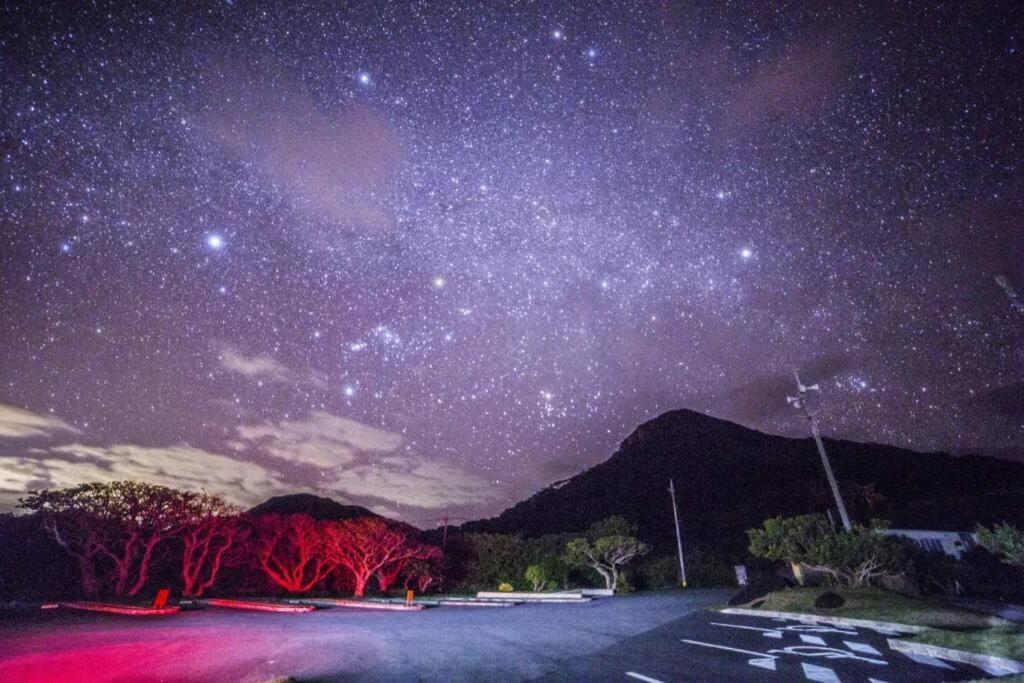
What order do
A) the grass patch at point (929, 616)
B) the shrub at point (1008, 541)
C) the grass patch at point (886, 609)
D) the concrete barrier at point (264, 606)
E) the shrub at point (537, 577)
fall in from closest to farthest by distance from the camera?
the grass patch at point (929, 616), the shrub at point (1008, 541), the grass patch at point (886, 609), the concrete barrier at point (264, 606), the shrub at point (537, 577)

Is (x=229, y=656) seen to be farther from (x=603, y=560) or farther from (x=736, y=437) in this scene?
(x=736, y=437)

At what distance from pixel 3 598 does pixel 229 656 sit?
38.0 meters

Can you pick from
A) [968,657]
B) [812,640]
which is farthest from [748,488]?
[968,657]

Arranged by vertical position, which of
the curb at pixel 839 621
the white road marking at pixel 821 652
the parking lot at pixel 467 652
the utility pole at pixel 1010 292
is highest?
the utility pole at pixel 1010 292

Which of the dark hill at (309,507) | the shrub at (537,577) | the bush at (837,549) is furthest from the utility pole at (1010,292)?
the dark hill at (309,507)

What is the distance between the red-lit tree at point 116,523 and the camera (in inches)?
1344

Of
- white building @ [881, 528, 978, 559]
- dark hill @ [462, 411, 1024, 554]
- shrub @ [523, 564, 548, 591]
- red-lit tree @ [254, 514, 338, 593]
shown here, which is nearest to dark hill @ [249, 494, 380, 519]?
dark hill @ [462, 411, 1024, 554]

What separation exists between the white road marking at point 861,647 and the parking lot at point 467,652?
24 millimetres

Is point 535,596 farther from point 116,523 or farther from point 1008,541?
point 116,523

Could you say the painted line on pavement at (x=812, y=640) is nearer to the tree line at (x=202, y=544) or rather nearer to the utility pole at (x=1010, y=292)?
the utility pole at (x=1010, y=292)

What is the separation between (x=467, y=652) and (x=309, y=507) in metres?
125

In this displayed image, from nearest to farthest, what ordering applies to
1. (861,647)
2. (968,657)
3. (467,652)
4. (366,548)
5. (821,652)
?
1. (968,657)
2. (821,652)
3. (861,647)
4. (467,652)
5. (366,548)

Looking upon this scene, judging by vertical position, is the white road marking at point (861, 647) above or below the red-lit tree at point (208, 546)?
below

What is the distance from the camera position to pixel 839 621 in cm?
1448
